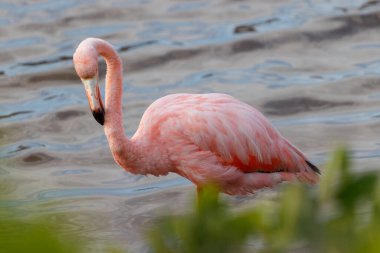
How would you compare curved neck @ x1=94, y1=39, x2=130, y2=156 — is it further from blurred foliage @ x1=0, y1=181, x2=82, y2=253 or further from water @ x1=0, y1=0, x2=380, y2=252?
blurred foliage @ x1=0, y1=181, x2=82, y2=253

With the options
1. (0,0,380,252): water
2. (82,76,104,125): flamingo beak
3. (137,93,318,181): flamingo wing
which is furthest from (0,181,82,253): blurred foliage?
(0,0,380,252): water

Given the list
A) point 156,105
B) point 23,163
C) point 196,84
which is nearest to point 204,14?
point 196,84

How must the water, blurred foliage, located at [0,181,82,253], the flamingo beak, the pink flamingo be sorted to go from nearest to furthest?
blurred foliage, located at [0,181,82,253] → the flamingo beak → the pink flamingo → the water

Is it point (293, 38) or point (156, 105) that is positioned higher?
point (156, 105)

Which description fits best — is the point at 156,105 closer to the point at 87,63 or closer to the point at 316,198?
the point at 87,63

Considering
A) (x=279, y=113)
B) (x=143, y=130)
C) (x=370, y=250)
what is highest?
(x=370, y=250)

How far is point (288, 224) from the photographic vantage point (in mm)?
1067

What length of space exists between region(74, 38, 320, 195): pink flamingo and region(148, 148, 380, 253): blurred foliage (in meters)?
3.74

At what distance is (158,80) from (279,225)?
7.64m

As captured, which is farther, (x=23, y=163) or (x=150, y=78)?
(x=150, y=78)

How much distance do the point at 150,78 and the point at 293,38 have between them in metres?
1.58

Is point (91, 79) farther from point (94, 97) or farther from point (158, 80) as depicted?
point (158, 80)

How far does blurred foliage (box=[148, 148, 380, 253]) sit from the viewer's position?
105cm

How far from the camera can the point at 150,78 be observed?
8.78 m
